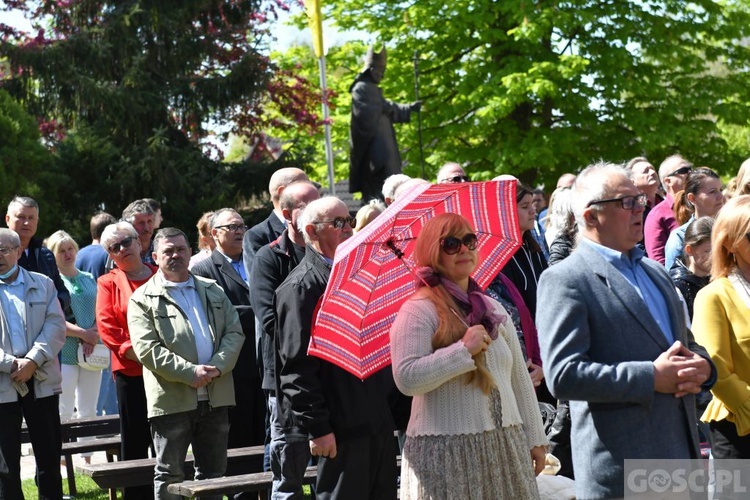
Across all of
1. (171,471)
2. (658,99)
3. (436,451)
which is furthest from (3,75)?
(436,451)

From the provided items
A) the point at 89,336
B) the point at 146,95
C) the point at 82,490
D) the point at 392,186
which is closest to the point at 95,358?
the point at 89,336

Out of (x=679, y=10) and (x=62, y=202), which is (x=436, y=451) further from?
(x=679, y=10)

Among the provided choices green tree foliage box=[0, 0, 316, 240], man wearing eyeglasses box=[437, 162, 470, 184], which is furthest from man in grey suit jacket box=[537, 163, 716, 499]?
green tree foliage box=[0, 0, 316, 240]

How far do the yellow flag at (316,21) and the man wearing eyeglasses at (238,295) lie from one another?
17.9m

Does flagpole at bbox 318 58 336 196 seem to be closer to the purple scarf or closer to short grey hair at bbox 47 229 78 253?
short grey hair at bbox 47 229 78 253

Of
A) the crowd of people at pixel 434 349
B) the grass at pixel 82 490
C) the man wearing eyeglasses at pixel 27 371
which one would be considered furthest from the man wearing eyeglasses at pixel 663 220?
the grass at pixel 82 490

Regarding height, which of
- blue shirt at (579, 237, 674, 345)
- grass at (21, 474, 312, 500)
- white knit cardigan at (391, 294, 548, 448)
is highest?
blue shirt at (579, 237, 674, 345)

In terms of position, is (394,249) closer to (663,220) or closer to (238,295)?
(238,295)

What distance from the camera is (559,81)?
25.7 meters

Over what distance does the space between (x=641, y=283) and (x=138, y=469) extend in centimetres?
429

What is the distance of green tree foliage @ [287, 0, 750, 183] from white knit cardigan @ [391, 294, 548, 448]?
20507mm

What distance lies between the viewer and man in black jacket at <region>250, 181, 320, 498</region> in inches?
249

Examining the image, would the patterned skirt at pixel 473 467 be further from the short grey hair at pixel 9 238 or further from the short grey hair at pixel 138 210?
the short grey hair at pixel 138 210

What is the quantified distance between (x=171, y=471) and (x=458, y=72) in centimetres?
2141
